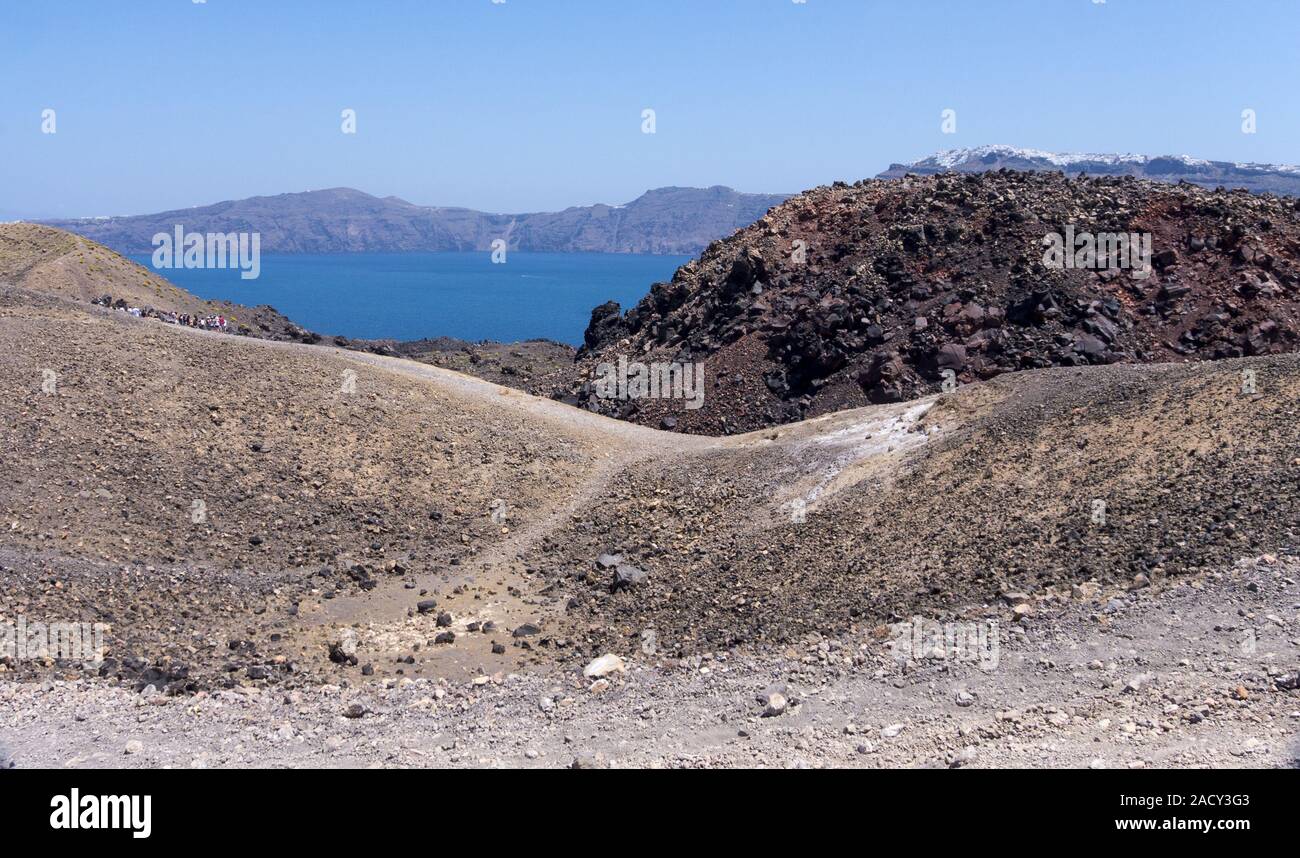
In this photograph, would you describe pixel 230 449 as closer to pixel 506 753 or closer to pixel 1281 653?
pixel 506 753

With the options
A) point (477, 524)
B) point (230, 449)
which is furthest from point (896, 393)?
point (230, 449)

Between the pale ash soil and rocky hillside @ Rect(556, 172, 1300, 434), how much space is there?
16.0 m

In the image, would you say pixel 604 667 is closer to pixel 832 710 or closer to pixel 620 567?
pixel 832 710

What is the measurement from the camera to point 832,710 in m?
12.3

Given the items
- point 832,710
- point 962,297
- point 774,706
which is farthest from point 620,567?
point 962,297

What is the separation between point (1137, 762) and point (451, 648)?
9.79 metres

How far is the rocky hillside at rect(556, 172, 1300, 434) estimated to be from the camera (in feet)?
95.1

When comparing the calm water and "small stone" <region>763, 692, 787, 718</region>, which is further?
the calm water

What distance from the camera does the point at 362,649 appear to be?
15781mm

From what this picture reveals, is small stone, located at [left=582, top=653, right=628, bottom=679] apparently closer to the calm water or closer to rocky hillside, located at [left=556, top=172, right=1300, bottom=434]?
rocky hillside, located at [left=556, top=172, right=1300, bottom=434]

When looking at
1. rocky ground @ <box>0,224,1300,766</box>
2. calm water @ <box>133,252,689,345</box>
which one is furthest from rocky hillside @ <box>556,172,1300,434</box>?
calm water @ <box>133,252,689,345</box>

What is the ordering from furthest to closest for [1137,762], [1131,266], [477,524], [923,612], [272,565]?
1. [1131,266]
2. [477,524]
3. [272,565]
4. [923,612]
5. [1137,762]

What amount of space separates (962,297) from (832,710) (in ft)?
70.4

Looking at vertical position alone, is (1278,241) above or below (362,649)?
above
